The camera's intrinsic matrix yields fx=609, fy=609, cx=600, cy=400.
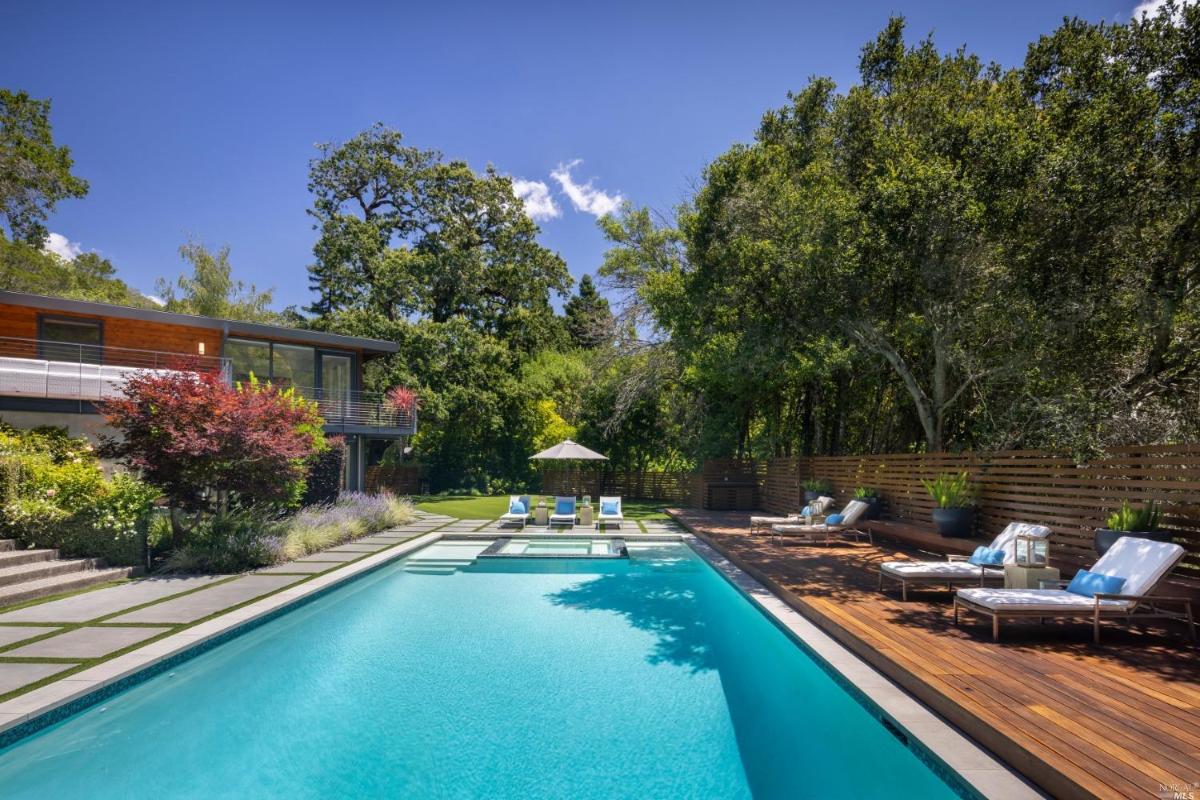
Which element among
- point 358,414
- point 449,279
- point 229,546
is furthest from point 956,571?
point 449,279

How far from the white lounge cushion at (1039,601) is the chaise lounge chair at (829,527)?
574cm

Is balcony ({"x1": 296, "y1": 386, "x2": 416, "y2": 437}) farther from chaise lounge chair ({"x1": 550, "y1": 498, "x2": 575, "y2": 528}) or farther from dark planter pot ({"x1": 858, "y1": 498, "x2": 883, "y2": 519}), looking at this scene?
dark planter pot ({"x1": 858, "y1": 498, "x2": 883, "y2": 519})

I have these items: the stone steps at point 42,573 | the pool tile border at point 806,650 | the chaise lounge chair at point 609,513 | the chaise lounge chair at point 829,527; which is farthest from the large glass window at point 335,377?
the chaise lounge chair at point 829,527

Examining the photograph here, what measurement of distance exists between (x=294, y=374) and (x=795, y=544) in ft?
48.7

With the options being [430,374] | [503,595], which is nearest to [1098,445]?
[503,595]

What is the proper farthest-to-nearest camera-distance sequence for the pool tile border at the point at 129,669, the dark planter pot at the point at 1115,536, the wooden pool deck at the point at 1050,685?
the dark planter pot at the point at 1115,536, the pool tile border at the point at 129,669, the wooden pool deck at the point at 1050,685

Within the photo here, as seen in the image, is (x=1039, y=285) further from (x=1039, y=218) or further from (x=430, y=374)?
(x=430, y=374)

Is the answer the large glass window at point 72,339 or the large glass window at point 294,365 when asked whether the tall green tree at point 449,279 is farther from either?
the large glass window at point 72,339

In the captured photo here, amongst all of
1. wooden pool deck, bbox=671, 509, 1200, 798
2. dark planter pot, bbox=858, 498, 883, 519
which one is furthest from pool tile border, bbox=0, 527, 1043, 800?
dark planter pot, bbox=858, 498, 883, 519

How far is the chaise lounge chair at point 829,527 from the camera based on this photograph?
11.2m

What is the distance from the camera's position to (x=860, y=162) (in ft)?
39.5

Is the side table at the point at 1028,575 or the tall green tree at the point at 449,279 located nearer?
the side table at the point at 1028,575

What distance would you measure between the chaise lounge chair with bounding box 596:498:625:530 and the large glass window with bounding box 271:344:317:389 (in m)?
9.47

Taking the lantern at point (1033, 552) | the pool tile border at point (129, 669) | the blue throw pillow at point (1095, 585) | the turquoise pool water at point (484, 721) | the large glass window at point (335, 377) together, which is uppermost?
the large glass window at point (335, 377)
